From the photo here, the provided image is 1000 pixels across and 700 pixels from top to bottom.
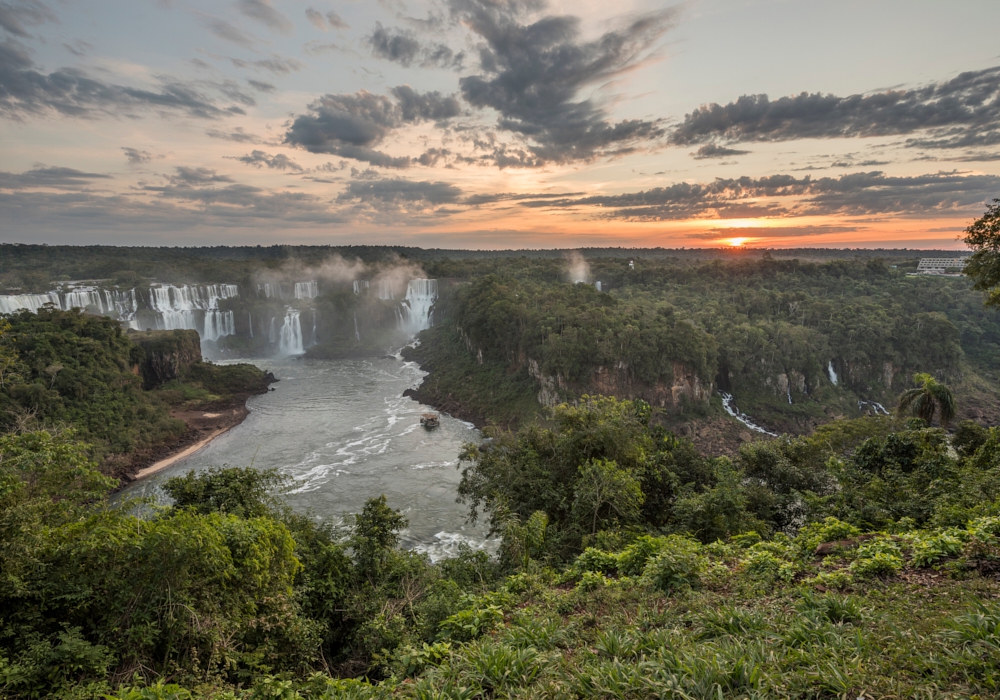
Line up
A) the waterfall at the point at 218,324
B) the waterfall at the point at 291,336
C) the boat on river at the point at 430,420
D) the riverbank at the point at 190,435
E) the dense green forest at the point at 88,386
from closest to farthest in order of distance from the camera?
the dense green forest at the point at 88,386
the riverbank at the point at 190,435
the boat on river at the point at 430,420
the waterfall at the point at 218,324
the waterfall at the point at 291,336

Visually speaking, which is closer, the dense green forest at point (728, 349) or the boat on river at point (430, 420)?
the boat on river at point (430, 420)

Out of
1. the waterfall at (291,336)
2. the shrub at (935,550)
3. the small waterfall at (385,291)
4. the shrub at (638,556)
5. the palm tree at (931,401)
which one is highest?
the small waterfall at (385,291)

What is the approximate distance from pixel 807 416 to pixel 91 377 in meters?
61.9

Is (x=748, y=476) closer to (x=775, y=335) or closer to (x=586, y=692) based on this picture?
(x=586, y=692)

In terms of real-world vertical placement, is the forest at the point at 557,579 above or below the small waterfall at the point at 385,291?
below

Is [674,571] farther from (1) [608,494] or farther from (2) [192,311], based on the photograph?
(2) [192,311]

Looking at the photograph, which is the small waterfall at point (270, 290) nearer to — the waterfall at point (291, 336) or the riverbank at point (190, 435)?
the waterfall at point (291, 336)

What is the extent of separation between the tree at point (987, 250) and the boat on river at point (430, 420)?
34.7 meters

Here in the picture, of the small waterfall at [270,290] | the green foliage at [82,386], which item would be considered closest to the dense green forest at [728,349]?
the green foliage at [82,386]

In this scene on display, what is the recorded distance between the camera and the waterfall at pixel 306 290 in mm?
95412

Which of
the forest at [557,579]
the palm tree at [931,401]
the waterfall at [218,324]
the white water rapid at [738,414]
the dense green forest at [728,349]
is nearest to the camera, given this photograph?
the forest at [557,579]

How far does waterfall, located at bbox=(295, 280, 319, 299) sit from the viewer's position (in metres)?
95.4

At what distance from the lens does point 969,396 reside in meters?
45.9

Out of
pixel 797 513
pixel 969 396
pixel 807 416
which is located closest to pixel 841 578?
pixel 797 513
